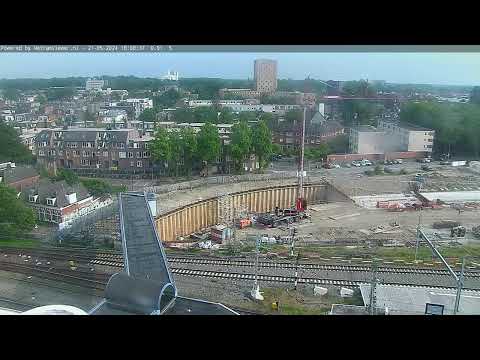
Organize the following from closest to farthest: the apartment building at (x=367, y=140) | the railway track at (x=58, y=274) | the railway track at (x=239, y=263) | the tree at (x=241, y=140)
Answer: the railway track at (x=58, y=274) → the railway track at (x=239, y=263) → the apartment building at (x=367, y=140) → the tree at (x=241, y=140)

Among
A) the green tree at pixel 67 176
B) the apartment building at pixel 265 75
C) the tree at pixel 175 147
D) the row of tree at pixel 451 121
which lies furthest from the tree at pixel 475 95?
the green tree at pixel 67 176

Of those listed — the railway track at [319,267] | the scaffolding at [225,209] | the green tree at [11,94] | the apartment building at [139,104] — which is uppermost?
the green tree at [11,94]

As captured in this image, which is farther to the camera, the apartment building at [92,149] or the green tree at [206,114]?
the green tree at [206,114]

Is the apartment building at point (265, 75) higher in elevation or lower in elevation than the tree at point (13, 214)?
higher

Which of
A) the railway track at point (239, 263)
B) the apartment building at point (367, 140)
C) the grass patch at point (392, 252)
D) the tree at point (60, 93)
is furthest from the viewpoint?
the apartment building at point (367, 140)

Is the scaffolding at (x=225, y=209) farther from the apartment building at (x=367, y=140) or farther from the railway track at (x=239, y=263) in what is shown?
the apartment building at (x=367, y=140)
